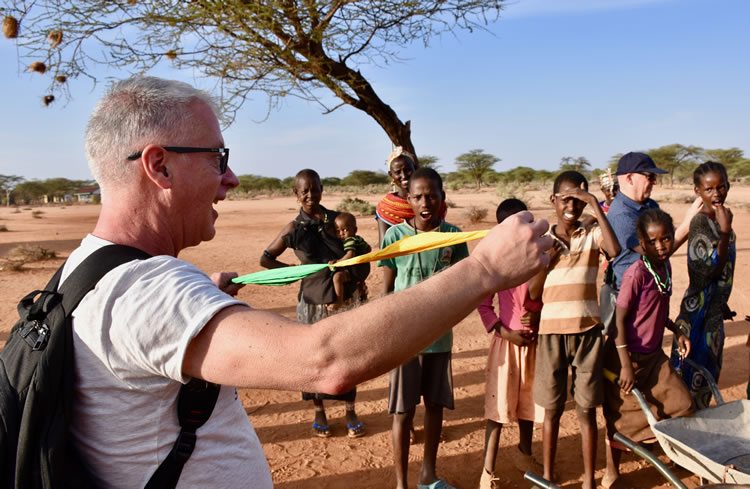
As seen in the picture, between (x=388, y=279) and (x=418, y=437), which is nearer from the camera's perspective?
(x=388, y=279)

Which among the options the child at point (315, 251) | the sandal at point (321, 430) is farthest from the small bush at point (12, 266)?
the sandal at point (321, 430)

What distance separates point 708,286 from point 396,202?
2.44 meters

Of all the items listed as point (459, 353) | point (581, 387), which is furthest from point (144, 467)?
point (459, 353)

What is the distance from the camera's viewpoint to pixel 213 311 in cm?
105

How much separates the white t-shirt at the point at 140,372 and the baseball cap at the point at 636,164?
4.11m

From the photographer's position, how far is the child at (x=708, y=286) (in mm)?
4211

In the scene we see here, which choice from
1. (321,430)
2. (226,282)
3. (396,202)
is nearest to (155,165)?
(226,282)

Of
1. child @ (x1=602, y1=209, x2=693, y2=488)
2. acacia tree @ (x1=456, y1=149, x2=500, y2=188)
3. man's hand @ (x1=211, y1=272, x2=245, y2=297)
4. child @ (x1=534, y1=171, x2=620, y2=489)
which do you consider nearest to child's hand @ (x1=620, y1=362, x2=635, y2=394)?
child @ (x1=602, y1=209, x2=693, y2=488)

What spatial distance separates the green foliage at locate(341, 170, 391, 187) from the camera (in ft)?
220

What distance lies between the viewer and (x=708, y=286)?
4254 mm

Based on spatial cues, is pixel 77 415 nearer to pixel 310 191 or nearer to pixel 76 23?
pixel 310 191

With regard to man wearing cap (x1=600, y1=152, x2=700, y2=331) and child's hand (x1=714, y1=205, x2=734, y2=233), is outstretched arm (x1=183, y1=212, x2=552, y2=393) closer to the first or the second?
man wearing cap (x1=600, y1=152, x2=700, y2=331)

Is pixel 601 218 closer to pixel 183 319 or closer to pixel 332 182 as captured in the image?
pixel 183 319

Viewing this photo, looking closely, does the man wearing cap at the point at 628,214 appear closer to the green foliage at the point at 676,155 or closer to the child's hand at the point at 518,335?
the child's hand at the point at 518,335
